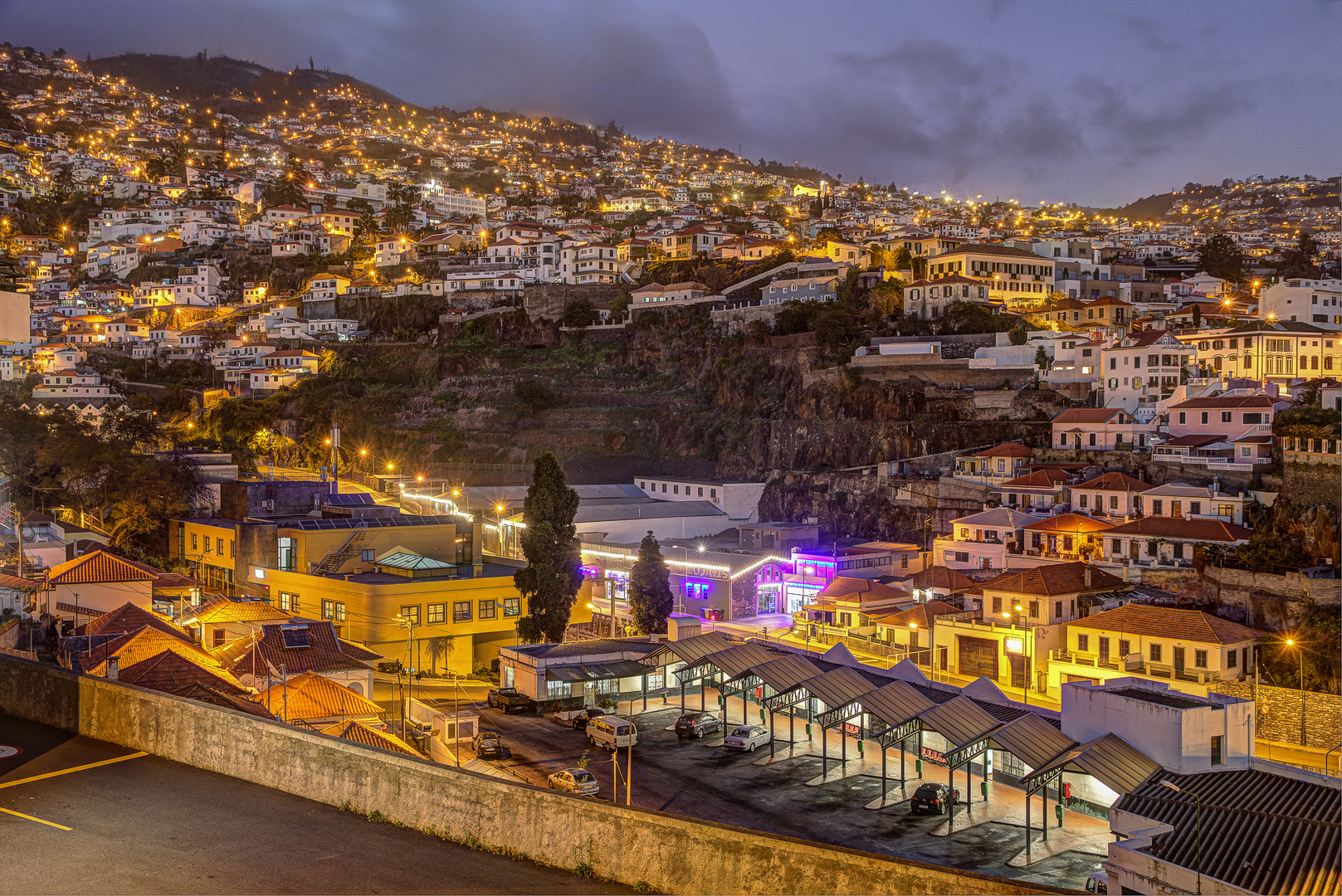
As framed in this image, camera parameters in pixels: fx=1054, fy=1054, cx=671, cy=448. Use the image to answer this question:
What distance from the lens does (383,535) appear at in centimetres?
2789

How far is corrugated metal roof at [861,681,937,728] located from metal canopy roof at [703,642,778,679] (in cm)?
287

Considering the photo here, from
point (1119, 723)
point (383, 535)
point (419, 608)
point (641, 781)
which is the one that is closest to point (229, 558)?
point (383, 535)

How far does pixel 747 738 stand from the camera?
18.6 m

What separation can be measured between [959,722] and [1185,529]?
14357mm

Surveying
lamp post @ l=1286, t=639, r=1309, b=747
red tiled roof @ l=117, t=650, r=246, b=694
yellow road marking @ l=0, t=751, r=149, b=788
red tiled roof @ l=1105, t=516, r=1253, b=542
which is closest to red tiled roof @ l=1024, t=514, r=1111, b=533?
red tiled roof @ l=1105, t=516, r=1253, b=542

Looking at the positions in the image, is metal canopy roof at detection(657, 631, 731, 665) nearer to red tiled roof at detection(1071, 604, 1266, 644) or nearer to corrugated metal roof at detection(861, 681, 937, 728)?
corrugated metal roof at detection(861, 681, 937, 728)

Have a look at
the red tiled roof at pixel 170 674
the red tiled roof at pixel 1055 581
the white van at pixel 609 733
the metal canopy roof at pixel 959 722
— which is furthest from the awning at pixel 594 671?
the red tiled roof at pixel 1055 581

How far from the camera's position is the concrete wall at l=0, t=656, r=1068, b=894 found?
5.61 metres

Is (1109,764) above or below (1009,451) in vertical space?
below

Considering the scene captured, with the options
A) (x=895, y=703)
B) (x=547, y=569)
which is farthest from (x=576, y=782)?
(x=547, y=569)

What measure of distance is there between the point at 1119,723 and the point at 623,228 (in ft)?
231

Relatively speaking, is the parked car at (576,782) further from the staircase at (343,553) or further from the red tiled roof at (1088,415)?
the red tiled roof at (1088,415)

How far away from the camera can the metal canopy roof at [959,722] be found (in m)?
15.9

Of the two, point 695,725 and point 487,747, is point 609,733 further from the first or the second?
point 487,747
